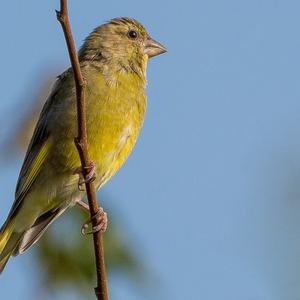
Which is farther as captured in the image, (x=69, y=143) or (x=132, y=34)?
(x=132, y=34)

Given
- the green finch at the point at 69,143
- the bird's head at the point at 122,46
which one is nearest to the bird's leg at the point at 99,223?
the green finch at the point at 69,143

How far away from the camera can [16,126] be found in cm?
390

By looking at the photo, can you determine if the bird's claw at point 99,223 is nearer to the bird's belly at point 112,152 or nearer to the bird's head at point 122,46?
the bird's belly at point 112,152

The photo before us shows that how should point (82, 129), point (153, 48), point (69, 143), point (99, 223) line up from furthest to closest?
point (153, 48)
point (69, 143)
point (99, 223)
point (82, 129)

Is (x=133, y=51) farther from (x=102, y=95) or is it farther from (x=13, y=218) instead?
(x=13, y=218)

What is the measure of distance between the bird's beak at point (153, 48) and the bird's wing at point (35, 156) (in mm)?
882

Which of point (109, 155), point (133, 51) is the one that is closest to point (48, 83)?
point (109, 155)

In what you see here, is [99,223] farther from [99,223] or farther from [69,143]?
[69,143]

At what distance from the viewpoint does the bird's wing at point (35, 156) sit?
4.71 metres

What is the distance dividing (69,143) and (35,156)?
32 cm

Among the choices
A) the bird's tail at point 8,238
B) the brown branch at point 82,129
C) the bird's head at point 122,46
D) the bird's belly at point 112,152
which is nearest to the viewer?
the brown branch at point 82,129

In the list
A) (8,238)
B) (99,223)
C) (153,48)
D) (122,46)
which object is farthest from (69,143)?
(153,48)

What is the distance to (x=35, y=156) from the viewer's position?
15.6ft

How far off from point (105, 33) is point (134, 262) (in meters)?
2.26
